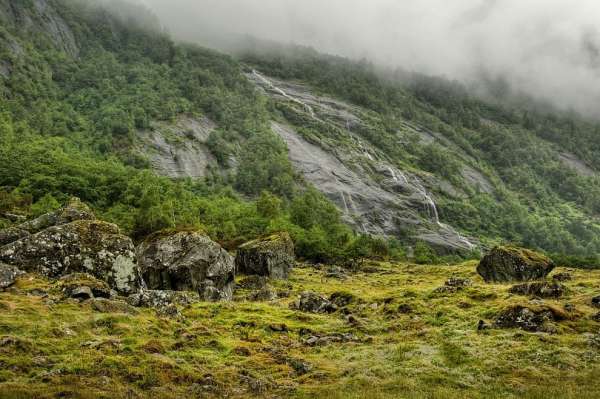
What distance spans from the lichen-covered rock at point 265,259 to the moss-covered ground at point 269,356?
31455 mm

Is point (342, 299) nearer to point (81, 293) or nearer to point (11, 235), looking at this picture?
point (81, 293)

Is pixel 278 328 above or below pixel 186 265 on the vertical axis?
above

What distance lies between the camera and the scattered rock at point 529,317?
3094 cm

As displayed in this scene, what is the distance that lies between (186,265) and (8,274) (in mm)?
17104

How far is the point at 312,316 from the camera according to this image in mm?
41156

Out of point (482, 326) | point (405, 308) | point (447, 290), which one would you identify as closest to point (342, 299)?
point (405, 308)

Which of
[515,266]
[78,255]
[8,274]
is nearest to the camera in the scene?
[8,274]

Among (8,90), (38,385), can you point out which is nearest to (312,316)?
(38,385)

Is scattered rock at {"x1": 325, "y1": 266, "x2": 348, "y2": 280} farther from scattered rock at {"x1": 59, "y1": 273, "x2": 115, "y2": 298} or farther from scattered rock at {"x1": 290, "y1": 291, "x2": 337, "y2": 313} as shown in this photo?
scattered rock at {"x1": 59, "y1": 273, "x2": 115, "y2": 298}

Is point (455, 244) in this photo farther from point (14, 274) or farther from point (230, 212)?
point (14, 274)

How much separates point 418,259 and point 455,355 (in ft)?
343

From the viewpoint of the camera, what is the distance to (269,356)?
2773cm

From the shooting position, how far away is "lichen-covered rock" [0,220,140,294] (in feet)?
115

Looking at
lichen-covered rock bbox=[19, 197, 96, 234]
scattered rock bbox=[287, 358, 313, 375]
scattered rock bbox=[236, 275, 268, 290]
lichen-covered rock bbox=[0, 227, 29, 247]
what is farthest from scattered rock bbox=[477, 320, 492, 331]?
lichen-covered rock bbox=[19, 197, 96, 234]
